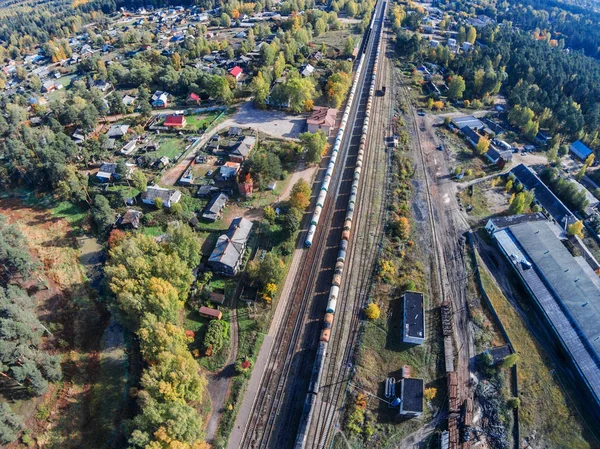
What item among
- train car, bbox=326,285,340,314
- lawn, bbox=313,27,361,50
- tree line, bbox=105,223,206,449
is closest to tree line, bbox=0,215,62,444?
tree line, bbox=105,223,206,449

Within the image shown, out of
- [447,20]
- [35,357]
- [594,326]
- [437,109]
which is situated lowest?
[35,357]

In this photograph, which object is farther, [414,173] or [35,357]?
[414,173]

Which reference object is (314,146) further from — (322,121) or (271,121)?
(271,121)

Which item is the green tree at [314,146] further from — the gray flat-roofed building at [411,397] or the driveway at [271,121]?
the gray flat-roofed building at [411,397]

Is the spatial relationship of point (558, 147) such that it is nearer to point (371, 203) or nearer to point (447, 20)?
point (371, 203)

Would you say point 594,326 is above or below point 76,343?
above

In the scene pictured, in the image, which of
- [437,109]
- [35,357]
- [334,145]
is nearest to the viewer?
[35,357]

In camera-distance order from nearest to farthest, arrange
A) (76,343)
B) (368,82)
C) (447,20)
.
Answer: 1. (76,343)
2. (368,82)
3. (447,20)

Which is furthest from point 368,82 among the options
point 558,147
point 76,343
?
point 76,343
